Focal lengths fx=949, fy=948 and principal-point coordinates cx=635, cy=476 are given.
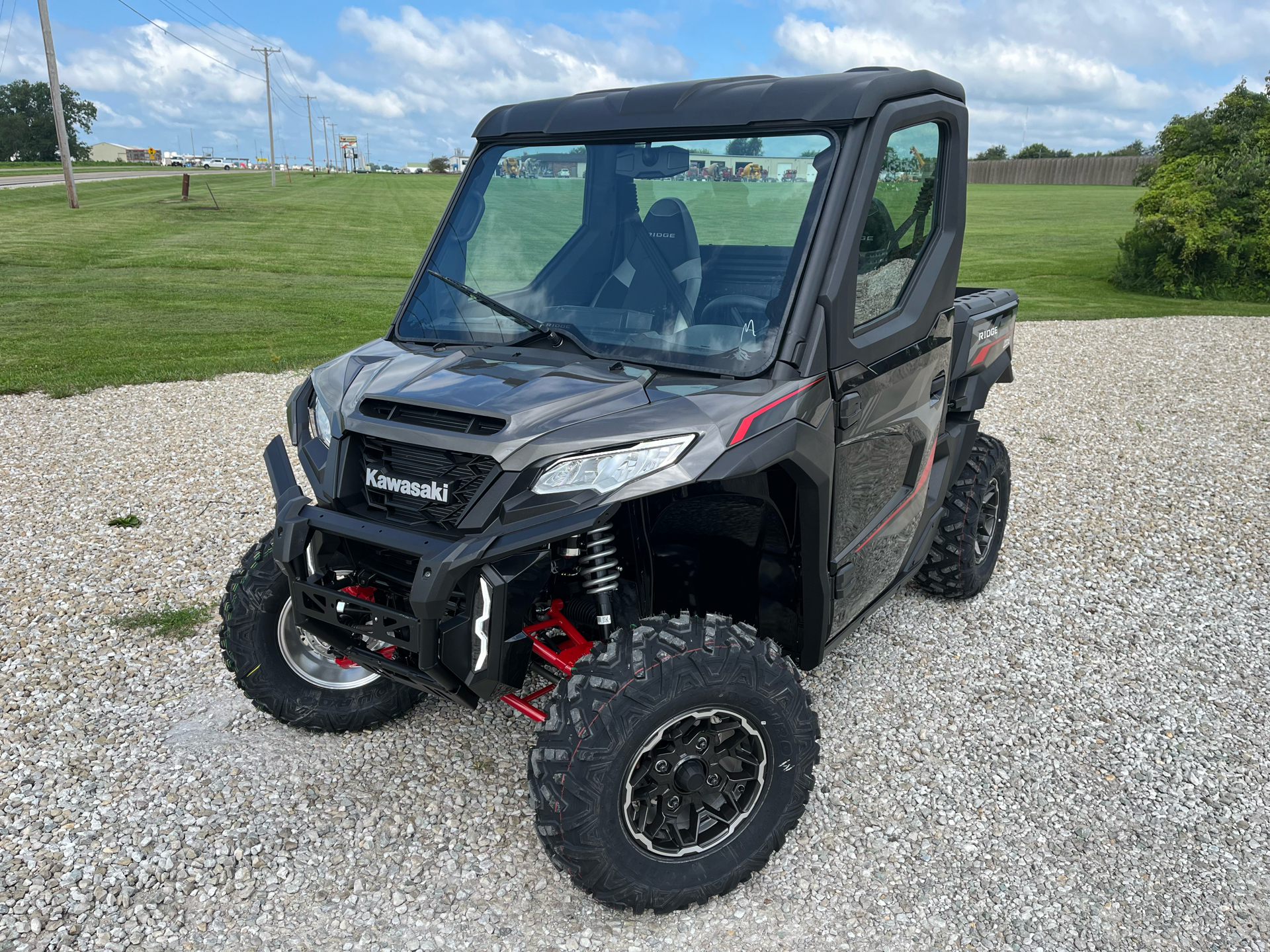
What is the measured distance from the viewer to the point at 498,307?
3.26 metres

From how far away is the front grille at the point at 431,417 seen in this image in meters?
2.62

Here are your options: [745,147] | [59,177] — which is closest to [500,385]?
[745,147]

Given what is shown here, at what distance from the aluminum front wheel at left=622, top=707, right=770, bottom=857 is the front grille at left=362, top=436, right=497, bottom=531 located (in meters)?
0.86

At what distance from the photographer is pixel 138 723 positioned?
3805 millimetres

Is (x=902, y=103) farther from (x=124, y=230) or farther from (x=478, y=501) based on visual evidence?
(x=124, y=230)

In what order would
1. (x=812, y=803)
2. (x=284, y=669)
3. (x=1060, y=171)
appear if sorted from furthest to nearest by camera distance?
(x=1060, y=171), (x=284, y=669), (x=812, y=803)

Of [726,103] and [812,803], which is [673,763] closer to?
[812,803]

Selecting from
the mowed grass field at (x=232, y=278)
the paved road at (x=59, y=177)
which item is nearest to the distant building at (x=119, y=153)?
the paved road at (x=59, y=177)

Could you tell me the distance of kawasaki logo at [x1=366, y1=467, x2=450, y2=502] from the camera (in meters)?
2.62

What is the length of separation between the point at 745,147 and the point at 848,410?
2.99 ft

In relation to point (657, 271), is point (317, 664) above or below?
below

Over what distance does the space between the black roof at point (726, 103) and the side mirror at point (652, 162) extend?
8 cm

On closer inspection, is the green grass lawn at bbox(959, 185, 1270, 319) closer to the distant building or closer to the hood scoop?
the hood scoop

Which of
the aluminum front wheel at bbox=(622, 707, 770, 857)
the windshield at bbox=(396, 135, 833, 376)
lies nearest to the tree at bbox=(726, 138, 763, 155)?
the windshield at bbox=(396, 135, 833, 376)
